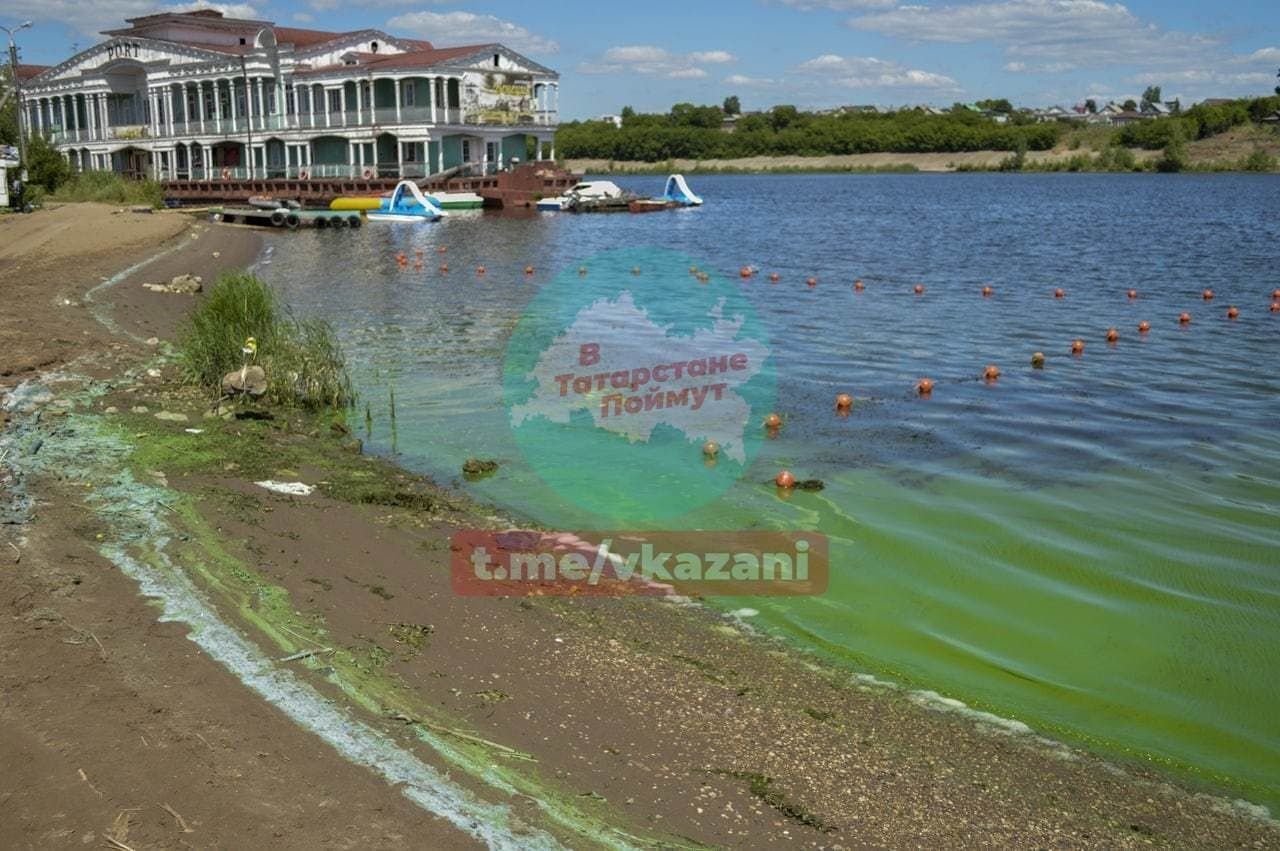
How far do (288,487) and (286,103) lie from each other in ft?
206

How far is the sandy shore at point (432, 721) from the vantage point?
210 inches

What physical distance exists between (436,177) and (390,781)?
197 ft

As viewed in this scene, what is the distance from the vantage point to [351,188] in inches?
2419

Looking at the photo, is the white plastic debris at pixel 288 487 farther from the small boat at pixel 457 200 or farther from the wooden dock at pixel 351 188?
the wooden dock at pixel 351 188

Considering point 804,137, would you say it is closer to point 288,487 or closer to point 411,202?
point 411,202

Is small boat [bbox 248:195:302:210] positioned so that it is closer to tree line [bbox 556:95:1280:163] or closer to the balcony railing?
the balcony railing

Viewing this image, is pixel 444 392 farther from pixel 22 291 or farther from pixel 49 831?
pixel 49 831

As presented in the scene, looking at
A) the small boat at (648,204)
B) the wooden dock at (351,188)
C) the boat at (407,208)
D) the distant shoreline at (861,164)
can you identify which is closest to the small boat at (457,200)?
the wooden dock at (351,188)

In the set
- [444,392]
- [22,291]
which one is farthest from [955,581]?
[22,291]

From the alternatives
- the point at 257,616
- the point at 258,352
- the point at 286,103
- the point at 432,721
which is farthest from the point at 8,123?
the point at 432,721

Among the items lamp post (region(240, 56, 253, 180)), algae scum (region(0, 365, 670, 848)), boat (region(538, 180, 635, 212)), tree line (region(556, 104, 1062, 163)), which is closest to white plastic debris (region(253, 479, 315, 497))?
algae scum (region(0, 365, 670, 848))

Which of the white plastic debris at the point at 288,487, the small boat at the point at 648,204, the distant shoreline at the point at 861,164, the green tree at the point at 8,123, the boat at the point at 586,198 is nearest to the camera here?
the white plastic debris at the point at 288,487

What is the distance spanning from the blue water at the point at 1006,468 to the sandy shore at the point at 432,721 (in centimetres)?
89

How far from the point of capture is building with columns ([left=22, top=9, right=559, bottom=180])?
210 ft
